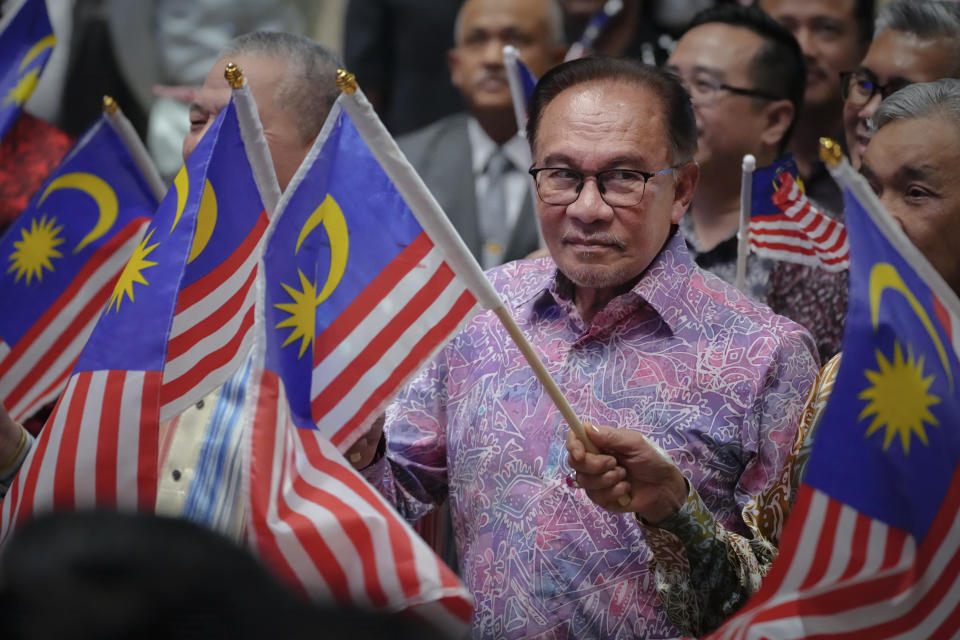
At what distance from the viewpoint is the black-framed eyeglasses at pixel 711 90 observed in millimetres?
5371

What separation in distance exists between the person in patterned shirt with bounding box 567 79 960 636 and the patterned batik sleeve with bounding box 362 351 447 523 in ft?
2.07

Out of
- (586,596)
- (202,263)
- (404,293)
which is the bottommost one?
(586,596)

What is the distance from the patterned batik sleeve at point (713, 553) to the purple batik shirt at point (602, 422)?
0.05m

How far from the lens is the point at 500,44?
615 cm

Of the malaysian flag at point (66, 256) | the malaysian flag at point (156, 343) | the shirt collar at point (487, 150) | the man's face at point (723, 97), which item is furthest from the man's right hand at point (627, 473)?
the shirt collar at point (487, 150)

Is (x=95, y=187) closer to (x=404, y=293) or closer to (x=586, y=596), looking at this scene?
(x=404, y=293)

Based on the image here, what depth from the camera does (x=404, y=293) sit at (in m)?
3.40

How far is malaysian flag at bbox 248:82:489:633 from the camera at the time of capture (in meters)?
3.11

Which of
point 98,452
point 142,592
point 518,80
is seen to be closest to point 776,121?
point 518,80

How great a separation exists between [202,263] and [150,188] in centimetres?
125

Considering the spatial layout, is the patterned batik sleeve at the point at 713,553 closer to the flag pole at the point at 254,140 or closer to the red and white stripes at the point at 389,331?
the red and white stripes at the point at 389,331

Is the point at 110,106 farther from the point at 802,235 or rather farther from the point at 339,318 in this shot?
the point at 802,235

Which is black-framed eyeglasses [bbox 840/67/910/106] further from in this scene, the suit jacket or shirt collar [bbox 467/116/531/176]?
shirt collar [bbox 467/116/531/176]

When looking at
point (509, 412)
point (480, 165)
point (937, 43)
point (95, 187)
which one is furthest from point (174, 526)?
point (480, 165)
